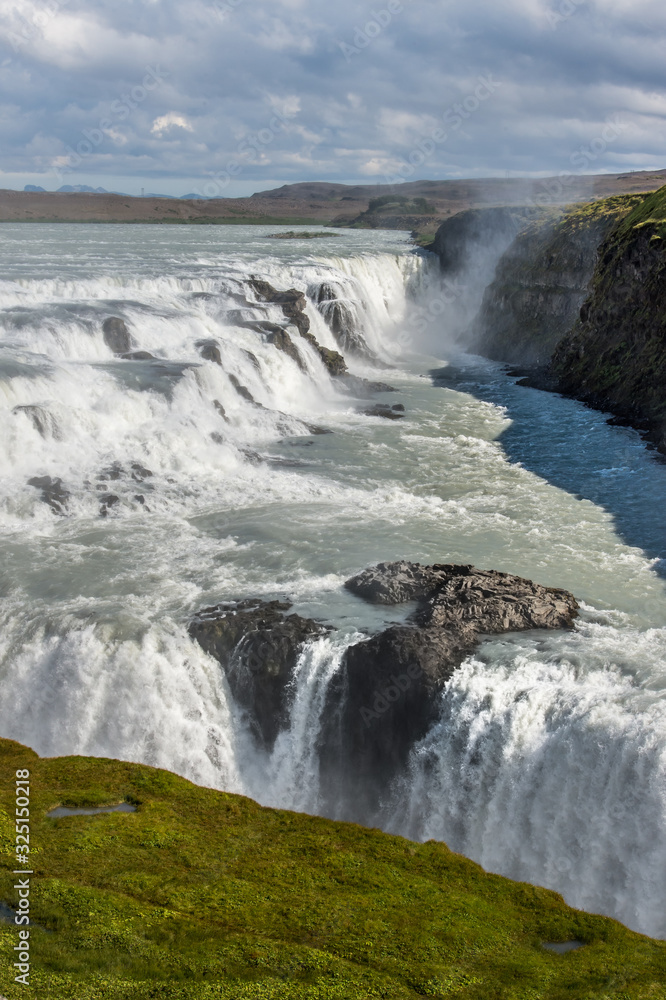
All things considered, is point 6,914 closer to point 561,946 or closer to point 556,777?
point 561,946

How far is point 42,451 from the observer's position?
26828 millimetres

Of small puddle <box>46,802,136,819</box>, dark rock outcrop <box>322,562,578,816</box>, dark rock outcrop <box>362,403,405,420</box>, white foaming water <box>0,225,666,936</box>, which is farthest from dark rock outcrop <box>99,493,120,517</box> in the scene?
dark rock outcrop <box>362,403,405,420</box>

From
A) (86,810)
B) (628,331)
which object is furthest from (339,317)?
(86,810)

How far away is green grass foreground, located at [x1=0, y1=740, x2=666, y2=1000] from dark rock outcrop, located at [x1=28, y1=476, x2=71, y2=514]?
42.3ft

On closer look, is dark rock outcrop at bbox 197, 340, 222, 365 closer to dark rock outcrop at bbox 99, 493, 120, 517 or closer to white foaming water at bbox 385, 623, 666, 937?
dark rock outcrop at bbox 99, 493, 120, 517

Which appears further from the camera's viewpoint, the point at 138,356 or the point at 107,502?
the point at 138,356

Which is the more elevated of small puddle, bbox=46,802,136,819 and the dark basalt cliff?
the dark basalt cliff

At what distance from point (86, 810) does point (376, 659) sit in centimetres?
676

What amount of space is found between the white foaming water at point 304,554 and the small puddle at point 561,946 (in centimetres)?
407

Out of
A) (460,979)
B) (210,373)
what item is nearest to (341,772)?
(460,979)

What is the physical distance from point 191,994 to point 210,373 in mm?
28145

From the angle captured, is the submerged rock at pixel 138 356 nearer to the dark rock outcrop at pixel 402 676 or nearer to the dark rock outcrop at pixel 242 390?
the dark rock outcrop at pixel 242 390

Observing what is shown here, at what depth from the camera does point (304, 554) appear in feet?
73.0

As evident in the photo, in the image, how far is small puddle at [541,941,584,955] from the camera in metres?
10.0
